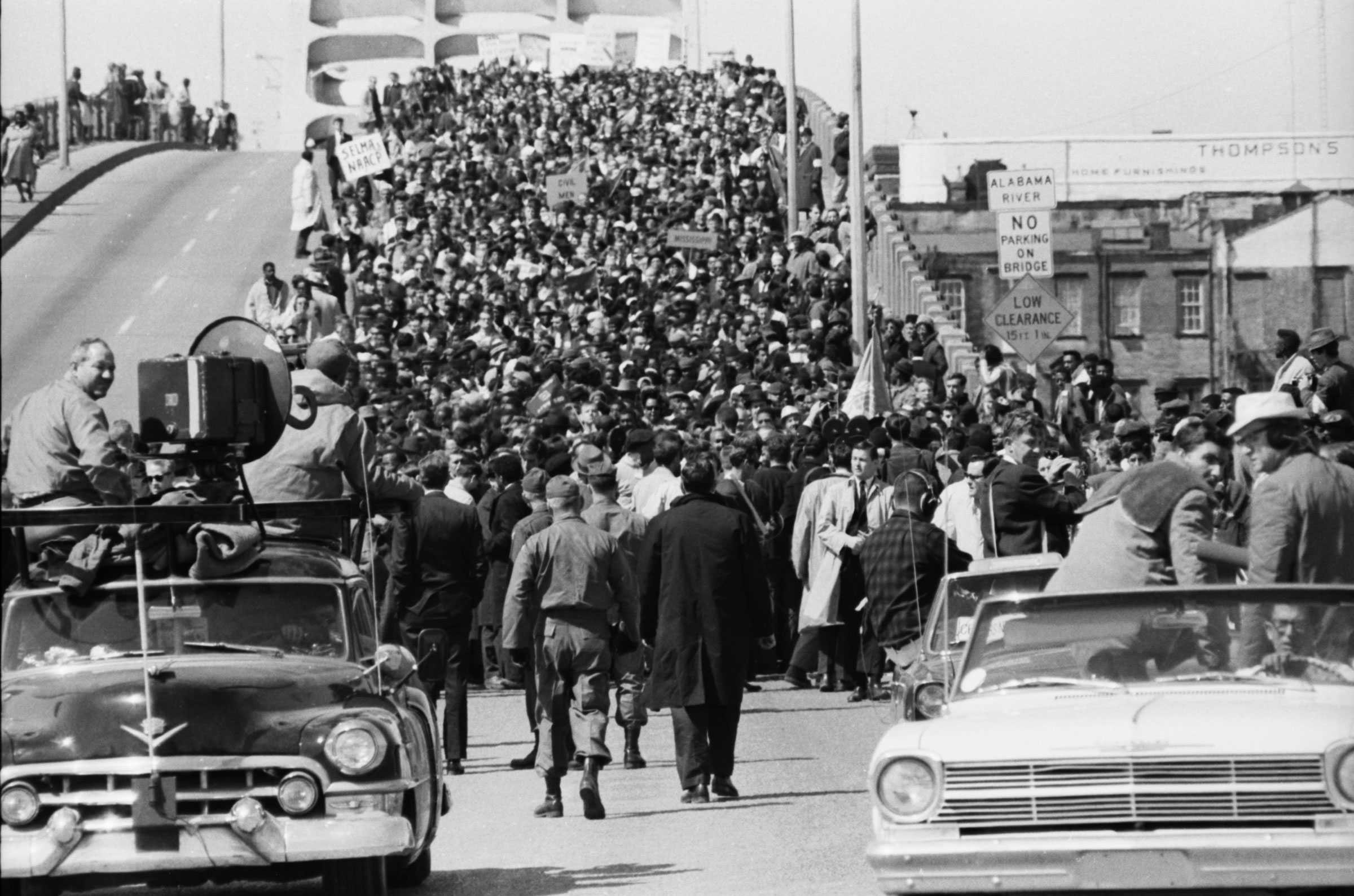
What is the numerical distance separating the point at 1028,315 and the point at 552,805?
11.3 metres

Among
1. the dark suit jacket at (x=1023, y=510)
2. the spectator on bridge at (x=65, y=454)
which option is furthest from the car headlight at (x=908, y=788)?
the dark suit jacket at (x=1023, y=510)

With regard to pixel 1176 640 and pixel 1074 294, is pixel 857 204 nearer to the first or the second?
pixel 1176 640

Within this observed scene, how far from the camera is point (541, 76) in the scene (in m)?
59.6

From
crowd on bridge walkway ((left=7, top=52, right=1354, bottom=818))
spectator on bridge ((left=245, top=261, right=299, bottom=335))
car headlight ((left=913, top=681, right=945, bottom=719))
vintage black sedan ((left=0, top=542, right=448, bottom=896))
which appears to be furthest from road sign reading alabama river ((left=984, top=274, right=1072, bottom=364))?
vintage black sedan ((left=0, top=542, right=448, bottom=896))

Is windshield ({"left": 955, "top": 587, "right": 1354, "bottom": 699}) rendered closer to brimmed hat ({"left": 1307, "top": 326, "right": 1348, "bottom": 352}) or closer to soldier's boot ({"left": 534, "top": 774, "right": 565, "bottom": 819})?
soldier's boot ({"left": 534, "top": 774, "right": 565, "bottom": 819})

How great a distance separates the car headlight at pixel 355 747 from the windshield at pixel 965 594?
12.1 feet

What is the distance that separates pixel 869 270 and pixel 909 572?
3084 cm

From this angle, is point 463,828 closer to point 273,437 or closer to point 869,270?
point 273,437

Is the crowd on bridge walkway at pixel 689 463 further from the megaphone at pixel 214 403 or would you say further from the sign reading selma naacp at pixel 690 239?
the sign reading selma naacp at pixel 690 239

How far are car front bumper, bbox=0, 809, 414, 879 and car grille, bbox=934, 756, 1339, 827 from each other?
7.27 feet

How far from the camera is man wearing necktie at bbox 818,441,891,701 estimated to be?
59.7 ft

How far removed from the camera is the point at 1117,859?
796 cm

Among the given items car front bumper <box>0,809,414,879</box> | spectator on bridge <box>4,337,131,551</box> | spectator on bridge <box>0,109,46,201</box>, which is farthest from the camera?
spectator on bridge <box>0,109,46,201</box>

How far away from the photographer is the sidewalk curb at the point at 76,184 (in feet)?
152
